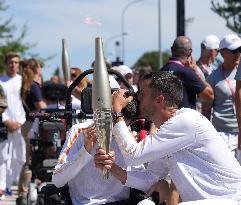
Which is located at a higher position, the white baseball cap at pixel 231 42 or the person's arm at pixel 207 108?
the white baseball cap at pixel 231 42

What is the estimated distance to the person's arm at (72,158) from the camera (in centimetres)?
534

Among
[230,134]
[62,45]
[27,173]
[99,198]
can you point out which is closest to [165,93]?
[99,198]

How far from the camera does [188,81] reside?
823cm

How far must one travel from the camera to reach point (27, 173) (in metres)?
11.3

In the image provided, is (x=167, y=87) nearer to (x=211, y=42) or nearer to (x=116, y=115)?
(x=116, y=115)

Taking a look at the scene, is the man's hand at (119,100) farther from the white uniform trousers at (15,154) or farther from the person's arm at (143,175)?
the white uniform trousers at (15,154)

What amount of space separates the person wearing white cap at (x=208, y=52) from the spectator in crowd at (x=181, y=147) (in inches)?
196

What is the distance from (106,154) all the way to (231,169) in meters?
0.74

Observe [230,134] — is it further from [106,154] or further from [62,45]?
[106,154]

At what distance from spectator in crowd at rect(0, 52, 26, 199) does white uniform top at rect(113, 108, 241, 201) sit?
6870 millimetres

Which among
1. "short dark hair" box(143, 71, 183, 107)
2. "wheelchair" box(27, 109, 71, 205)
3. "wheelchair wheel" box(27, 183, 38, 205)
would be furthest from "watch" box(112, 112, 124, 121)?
"wheelchair" box(27, 109, 71, 205)

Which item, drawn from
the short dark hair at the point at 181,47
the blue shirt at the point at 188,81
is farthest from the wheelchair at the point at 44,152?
the short dark hair at the point at 181,47

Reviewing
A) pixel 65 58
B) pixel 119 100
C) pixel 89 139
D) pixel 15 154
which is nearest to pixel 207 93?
pixel 65 58

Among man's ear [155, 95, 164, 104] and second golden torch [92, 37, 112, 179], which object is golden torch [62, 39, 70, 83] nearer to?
man's ear [155, 95, 164, 104]
